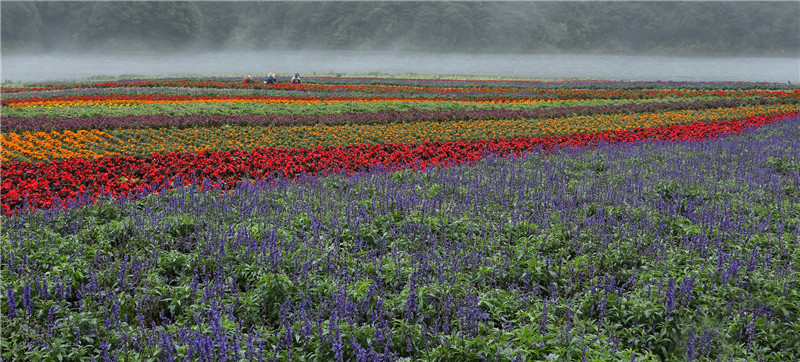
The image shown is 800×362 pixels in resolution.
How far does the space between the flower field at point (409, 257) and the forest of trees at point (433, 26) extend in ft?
355

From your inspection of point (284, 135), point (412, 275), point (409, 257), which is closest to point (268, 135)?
point (284, 135)

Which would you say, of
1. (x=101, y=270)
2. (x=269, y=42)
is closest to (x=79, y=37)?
(x=269, y=42)

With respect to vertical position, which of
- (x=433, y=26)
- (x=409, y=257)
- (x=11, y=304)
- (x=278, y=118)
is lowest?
(x=409, y=257)

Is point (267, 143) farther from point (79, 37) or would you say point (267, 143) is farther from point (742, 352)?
point (79, 37)

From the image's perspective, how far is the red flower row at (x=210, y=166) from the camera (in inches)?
335

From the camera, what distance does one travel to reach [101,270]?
5.18m

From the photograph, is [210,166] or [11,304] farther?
[210,166]

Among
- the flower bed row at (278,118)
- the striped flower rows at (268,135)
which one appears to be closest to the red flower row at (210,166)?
the striped flower rows at (268,135)

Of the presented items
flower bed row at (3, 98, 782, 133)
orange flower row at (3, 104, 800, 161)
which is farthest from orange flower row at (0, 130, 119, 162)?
flower bed row at (3, 98, 782, 133)

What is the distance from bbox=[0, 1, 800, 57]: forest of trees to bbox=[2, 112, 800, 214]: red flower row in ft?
352

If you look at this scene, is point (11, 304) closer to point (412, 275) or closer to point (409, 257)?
point (412, 275)

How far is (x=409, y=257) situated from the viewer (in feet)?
18.0

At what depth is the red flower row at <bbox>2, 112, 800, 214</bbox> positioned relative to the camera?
8508mm

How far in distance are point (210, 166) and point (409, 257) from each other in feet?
20.4
